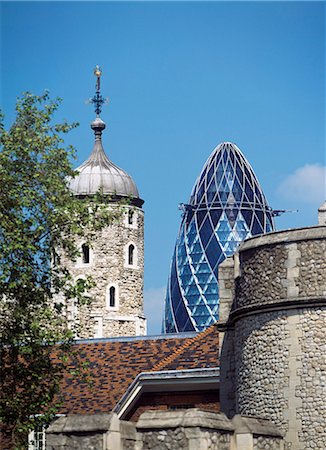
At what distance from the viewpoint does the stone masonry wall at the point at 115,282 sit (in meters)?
83.9

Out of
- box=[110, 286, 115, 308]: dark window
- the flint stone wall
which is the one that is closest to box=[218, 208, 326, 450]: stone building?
the flint stone wall

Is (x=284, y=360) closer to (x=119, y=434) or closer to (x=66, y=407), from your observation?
(x=119, y=434)

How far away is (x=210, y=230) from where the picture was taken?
18175cm

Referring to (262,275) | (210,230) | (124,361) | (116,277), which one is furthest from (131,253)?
(210,230)

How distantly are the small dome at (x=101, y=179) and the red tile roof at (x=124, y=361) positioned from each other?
4259cm

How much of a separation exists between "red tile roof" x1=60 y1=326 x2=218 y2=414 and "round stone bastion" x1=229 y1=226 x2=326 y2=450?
1085cm

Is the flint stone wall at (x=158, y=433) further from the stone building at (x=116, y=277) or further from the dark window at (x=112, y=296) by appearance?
the dark window at (x=112, y=296)

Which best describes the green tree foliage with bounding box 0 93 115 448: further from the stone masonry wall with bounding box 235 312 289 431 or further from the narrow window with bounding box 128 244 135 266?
the narrow window with bounding box 128 244 135 266

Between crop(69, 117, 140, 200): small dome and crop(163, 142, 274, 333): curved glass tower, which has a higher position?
crop(163, 142, 274, 333): curved glass tower

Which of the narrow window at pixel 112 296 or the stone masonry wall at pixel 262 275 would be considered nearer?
the stone masonry wall at pixel 262 275

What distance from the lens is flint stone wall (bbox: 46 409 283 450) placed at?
71.2ft

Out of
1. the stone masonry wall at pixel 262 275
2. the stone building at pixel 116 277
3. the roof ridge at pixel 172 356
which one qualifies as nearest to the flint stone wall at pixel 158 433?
the stone masonry wall at pixel 262 275

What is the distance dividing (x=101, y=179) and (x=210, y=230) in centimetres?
9193

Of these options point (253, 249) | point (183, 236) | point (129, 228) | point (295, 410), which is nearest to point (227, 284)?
point (253, 249)
